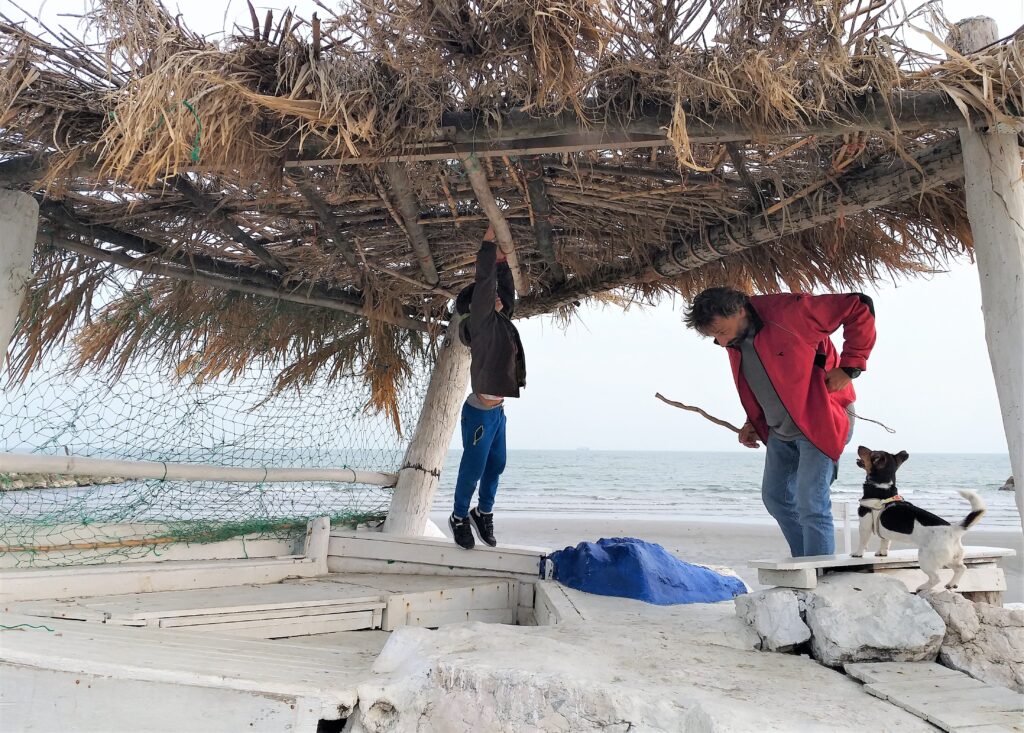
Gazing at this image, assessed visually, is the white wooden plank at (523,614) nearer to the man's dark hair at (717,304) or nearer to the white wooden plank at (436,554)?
the white wooden plank at (436,554)

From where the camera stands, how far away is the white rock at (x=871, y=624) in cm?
233

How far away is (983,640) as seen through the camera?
2352 millimetres

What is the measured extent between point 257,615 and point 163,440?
5.98 feet

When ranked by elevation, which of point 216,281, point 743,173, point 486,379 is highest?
point 743,173

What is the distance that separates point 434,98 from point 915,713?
2389 millimetres

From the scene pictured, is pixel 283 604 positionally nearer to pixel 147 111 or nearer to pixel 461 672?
pixel 461 672

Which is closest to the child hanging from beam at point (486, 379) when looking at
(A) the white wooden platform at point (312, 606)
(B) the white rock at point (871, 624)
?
(A) the white wooden platform at point (312, 606)

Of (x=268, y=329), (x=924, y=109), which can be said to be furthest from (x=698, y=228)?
(x=268, y=329)

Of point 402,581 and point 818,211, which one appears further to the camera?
point 402,581

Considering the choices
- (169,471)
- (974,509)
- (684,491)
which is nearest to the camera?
(974,509)

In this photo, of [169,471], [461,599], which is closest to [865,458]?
[461,599]

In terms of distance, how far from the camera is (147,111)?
2.37 m

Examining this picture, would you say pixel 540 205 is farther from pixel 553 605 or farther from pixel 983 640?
pixel 983 640

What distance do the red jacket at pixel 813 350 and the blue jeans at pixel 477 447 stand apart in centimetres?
145
